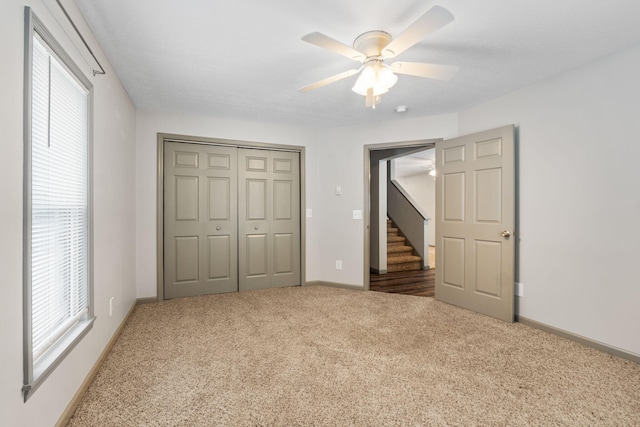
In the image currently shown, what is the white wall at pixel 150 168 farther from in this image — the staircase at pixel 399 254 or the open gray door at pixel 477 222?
the staircase at pixel 399 254

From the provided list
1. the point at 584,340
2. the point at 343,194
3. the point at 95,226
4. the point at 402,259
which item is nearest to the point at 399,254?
the point at 402,259

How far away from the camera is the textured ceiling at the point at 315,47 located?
1.91m

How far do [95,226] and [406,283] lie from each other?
414 centimetres

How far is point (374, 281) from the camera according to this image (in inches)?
200

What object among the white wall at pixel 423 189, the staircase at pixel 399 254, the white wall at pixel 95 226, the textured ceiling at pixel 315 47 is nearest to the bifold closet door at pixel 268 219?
the textured ceiling at pixel 315 47

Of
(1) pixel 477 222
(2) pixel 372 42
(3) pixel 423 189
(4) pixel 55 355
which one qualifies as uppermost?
(2) pixel 372 42

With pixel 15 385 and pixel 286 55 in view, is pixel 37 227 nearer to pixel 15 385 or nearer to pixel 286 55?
pixel 15 385

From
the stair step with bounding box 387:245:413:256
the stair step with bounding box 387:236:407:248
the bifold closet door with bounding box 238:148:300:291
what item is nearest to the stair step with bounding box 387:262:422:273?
the stair step with bounding box 387:245:413:256

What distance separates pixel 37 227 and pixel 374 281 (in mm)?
4335

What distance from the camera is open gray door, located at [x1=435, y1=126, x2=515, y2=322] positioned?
3191 millimetres

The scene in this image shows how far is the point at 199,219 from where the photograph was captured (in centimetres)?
407

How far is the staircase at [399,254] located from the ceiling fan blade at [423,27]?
4.50m

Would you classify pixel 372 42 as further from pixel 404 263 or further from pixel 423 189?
pixel 423 189

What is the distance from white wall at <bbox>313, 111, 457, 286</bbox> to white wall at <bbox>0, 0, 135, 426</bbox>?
96.1 inches
